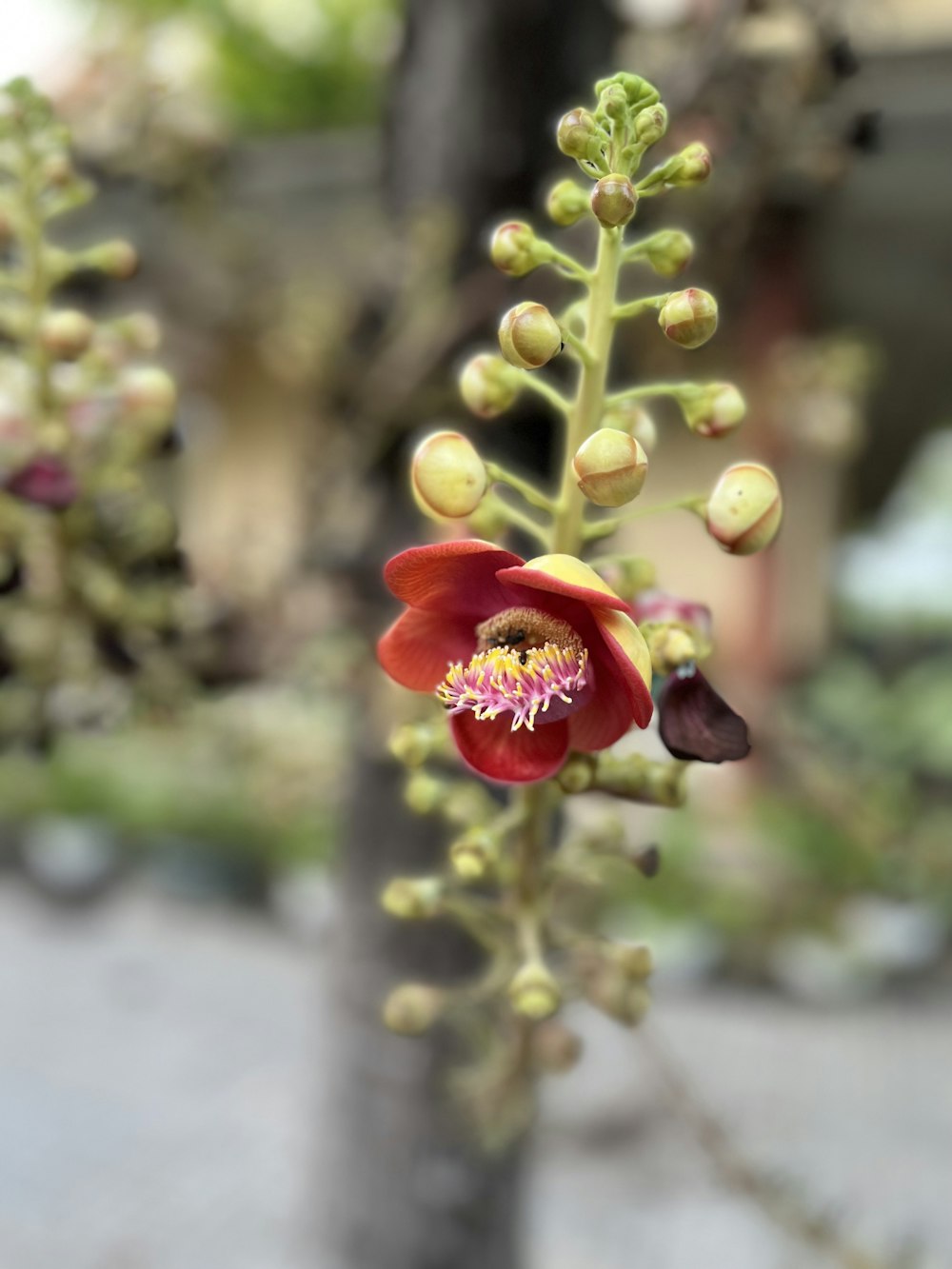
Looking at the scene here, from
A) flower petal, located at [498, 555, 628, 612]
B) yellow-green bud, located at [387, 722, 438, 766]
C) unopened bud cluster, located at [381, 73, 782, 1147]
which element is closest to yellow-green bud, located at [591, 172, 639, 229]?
unopened bud cluster, located at [381, 73, 782, 1147]

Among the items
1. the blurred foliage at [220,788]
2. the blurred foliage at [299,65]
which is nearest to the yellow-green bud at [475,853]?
the blurred foliage at [220,788]

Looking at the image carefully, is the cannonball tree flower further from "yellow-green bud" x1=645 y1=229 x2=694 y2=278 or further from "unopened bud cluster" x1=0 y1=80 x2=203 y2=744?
"unopened bud cluster" x1=0 y1=80 x2=203 y2=744

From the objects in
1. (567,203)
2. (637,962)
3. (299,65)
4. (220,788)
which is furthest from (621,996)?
(299,65)

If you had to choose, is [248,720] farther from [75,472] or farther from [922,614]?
[75,472]

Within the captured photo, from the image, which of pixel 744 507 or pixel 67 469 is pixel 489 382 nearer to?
pixel 744 507

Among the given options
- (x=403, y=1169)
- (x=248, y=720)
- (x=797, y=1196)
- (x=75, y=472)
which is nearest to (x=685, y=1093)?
(x=797, y=1196)

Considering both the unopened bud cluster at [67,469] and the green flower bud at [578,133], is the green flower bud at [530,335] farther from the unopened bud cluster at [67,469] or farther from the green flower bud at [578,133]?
the unopened bud cluster at [67,469]
